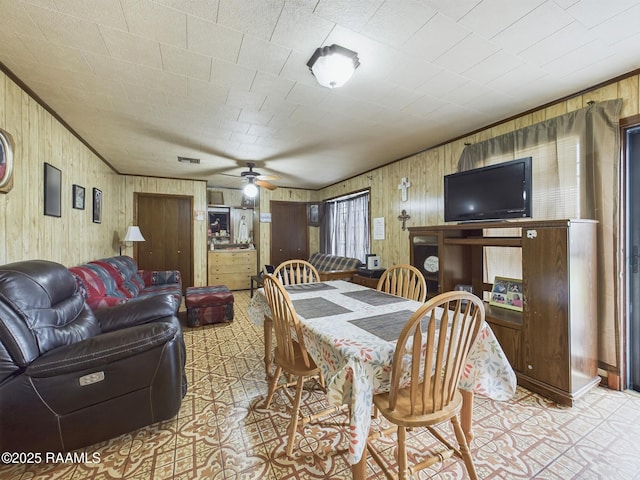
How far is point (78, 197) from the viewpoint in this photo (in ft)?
10.4

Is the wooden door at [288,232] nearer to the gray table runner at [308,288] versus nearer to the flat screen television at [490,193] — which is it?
the gray table runner at [308,288]

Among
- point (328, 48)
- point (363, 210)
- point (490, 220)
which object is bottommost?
point (490, 220)

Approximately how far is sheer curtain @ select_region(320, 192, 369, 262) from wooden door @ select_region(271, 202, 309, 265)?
1.55 ft

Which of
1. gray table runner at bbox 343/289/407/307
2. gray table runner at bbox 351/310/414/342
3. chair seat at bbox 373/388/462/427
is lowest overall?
chair seat at bbox 373/388/462/427

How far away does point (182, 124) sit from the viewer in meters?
2.86

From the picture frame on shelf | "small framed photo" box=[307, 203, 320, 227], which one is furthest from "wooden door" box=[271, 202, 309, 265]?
the picture frame on shelf

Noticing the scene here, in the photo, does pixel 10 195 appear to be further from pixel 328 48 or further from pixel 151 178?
pixel 151 178

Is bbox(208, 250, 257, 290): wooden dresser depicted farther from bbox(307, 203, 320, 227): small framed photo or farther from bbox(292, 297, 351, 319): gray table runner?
bbox(292, 297, 351, 319): gray table runner

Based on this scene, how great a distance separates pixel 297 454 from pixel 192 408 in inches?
34.7

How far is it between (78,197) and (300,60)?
311 cm

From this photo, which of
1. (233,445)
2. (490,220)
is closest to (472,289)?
(490,220)

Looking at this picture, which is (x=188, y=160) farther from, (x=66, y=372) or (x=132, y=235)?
(x=66, y=372)

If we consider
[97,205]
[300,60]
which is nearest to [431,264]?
[300,60]

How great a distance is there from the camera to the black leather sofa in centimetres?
133
